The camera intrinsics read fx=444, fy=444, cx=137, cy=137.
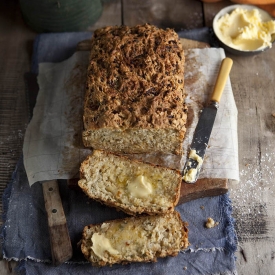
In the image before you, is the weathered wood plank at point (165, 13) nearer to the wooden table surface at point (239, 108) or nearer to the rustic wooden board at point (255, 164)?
the wooden table surface at point (239, 108)

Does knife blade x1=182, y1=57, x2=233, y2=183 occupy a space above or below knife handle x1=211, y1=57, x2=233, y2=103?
below

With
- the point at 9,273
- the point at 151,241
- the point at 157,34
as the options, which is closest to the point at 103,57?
the point at 157,34

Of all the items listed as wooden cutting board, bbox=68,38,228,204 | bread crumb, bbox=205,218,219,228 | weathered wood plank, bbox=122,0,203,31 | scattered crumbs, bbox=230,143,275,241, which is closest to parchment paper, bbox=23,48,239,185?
wooden cutting board, bbox=68,38,228,204

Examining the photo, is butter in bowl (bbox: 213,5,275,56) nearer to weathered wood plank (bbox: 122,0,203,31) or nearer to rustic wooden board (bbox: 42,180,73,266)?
weathered wood plank (bbox: 122,0,203,31)

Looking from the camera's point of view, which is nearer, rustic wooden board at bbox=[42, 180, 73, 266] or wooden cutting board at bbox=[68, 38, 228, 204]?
rustic wooden board at bbox=[42, 180, 73, 266]

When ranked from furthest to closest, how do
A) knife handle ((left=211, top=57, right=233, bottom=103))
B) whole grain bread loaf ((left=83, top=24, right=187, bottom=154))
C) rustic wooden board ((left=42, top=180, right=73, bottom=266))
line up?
1. knife handle ((left=211, top=57, right=233, bottom=103))
2. whole grain bread loaf ((left=83, top=24, right=187, bottom=154))
3. rustic wooden board ((left=42, top=180, right=73, bottom=266))

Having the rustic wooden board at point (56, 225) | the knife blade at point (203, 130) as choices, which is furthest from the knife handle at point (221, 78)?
the rustic wooden board at point (56, 225)
